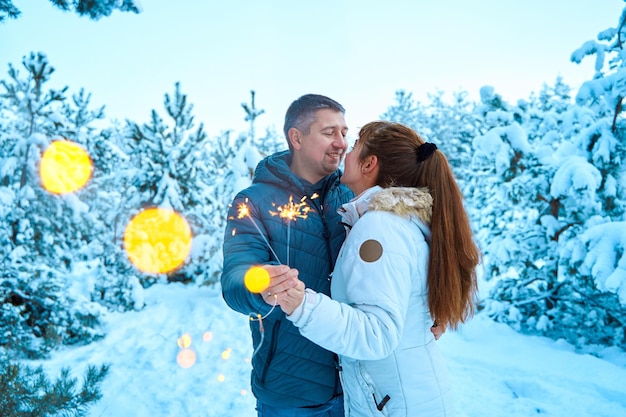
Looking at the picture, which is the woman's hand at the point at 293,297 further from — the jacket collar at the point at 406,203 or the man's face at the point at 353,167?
the man's face at the point at 353,167

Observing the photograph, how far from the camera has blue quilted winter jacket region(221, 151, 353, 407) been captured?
99.0 inches

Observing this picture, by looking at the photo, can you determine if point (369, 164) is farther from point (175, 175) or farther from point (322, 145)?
point (175, 175)

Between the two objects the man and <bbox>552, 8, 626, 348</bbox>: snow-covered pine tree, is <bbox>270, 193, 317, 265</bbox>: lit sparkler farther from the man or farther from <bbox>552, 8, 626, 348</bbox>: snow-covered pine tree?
<bbox>552, 8, 626, 348</bbox>: snow-covered pine tree

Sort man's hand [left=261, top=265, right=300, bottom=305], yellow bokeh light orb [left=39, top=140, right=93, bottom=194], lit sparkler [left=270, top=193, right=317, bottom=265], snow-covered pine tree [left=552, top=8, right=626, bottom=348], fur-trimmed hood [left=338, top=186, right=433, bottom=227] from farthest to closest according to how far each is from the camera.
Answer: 1. yellow bokeh light orb [left=39, top=140, right=93, bottom=194]
2. snow-covered pine tree [left=552, top=8, right=626, bottom=348]
3. lit sparkler [left=270, top=193, right=317, bottom=265]
4. fur-trimmed hood [left=338, top=186, right=433, bottom=227]
5. man's hand [left=261, top=265, right=300, bottom=305]

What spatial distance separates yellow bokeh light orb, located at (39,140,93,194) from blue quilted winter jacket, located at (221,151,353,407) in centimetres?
1093

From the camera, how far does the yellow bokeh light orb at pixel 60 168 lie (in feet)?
34.8

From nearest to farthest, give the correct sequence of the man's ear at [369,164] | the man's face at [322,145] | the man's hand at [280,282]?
1. the man's hand at [280,282]
2. the man's ear at [369,164]
3. the man's face at [322,145]

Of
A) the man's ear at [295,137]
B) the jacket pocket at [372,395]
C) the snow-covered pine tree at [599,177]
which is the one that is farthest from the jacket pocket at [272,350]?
the snow-covered pine tree at [599,177]

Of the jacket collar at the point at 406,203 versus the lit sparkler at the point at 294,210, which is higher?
the jacket collar at the point at 406,203

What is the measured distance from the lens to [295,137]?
2.96m

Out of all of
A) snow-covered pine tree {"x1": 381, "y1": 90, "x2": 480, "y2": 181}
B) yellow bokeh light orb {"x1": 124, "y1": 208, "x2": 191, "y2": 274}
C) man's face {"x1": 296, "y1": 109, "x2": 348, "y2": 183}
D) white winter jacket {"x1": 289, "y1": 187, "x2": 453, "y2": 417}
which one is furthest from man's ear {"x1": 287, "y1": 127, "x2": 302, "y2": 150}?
snow-covered pine tree {"x1": 381, "y1": 90, "x2": 480, "y2": 181}

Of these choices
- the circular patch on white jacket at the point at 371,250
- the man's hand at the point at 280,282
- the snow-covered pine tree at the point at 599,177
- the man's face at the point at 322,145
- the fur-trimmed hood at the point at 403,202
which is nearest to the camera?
the man's hand at the point at 280,282

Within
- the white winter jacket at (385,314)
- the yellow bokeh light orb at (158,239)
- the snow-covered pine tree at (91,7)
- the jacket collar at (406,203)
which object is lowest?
the yellow bokeh light orb at (158,239)

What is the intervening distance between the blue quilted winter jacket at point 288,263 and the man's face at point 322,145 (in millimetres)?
228
